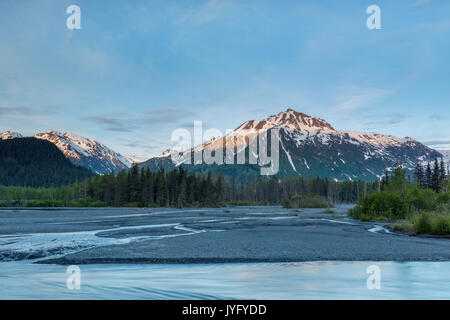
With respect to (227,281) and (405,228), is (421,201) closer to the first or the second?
(405,228)

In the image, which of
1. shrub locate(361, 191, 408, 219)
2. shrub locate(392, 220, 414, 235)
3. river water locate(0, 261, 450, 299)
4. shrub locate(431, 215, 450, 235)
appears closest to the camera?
river water locate(0, 261, 450, 299)

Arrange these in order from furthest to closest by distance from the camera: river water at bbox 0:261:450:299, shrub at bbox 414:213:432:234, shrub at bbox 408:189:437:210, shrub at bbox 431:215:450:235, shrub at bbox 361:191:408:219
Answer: shrub at bbox 408:189:437:210 → shrub at bbox 361:191:408:219 → shrub at bbox 414:213:432:234 → shrub at bbox 431:215:450:235 → river water at bbox 0:261:450:299

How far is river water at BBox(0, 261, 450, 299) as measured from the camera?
35.4 ft

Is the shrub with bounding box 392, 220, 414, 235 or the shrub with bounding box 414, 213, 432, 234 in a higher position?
the shrub with bounding box 414, 213, 432, 234

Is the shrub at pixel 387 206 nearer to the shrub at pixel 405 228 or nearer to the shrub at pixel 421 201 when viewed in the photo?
the shrub at pixel 421 201

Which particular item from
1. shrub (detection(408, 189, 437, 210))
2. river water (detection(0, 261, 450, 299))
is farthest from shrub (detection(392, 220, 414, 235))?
shrub (detection(408, 189, 437, 210))

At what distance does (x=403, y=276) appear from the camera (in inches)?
553

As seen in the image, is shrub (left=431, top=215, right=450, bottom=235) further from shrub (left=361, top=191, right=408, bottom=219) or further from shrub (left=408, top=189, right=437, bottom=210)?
shrub (left=408, top=189, right=437, bottom=210)

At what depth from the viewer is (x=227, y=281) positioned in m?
12.6

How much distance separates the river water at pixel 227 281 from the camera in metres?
10.8

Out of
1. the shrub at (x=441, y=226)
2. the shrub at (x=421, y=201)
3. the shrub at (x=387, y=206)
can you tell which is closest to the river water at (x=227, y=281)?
the shrub at (x=441, y=226)

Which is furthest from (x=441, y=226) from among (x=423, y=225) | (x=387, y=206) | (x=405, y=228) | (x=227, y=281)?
(x=227, y=281)
